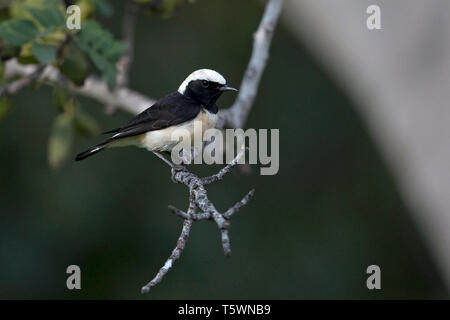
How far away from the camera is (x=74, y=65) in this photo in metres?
4.13

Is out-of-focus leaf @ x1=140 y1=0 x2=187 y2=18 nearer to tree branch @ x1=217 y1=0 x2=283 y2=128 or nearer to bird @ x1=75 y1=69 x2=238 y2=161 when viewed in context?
bird @ x1=75 y1=69 x2=238 y2=161

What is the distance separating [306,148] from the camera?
8602 mm

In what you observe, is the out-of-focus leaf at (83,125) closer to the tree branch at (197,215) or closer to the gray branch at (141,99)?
the gray branch at (141,99)

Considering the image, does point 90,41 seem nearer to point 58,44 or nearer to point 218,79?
point 58,44

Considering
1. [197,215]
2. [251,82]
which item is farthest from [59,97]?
[197,215]

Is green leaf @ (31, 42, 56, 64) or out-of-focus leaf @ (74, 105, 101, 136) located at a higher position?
green leaf @ (31, 42, 56, 64)

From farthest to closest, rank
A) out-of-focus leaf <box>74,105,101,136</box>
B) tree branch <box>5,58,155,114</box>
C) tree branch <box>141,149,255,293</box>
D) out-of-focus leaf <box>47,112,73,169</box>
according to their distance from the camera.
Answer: tree branch <box>5,58,155,114</box> → out-of-focus leaf <box>74,105,101,136</box> → out-of-focus leaf <box>47,112,73,169</box> → tree branch <box>141,149,255,293</box>

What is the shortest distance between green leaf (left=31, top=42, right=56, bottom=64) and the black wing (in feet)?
1.94

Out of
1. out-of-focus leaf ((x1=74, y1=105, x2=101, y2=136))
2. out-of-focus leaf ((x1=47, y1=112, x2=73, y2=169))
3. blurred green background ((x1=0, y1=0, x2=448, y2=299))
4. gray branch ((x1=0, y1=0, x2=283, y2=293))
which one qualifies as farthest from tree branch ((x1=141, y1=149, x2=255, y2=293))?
blurred green background ((x1=0, y1=0, x2=448, y2=299))

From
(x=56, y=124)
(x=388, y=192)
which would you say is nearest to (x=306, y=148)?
(x=388, y=192)

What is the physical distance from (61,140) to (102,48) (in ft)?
1.97

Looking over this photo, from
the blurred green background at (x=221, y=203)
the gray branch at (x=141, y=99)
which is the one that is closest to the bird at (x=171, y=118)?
the gray branch at (x=141, y=99)

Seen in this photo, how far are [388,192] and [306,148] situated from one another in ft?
3.77

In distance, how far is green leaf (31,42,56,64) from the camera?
12.9ft
